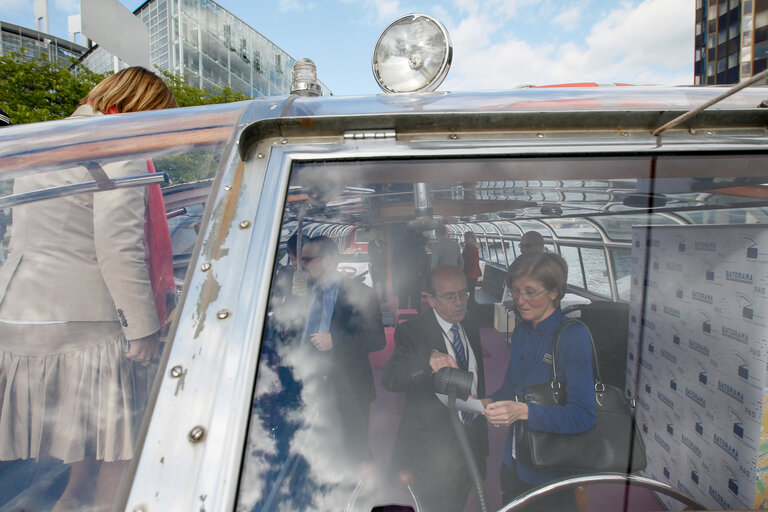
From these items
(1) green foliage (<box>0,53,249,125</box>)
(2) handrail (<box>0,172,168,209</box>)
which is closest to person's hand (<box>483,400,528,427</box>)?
(2) handrail (<box>0,172,168,209</box>)

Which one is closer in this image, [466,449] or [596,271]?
[466,449]

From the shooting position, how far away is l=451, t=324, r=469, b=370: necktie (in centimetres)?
107

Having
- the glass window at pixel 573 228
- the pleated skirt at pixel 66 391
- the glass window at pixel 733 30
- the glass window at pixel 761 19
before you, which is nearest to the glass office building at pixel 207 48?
the glass window at pixel 573 228

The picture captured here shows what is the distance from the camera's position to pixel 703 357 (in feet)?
5.14

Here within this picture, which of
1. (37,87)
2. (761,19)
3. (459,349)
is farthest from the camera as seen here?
→ (761,19)

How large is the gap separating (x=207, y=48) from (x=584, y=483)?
24801 mm

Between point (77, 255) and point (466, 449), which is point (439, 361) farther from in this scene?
point (77, 255)

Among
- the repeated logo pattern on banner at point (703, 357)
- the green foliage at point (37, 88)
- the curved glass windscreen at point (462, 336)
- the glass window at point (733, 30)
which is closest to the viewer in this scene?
the curved glass windscreen at point (462, 336)

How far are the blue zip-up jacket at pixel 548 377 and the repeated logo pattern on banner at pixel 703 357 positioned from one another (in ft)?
1.26

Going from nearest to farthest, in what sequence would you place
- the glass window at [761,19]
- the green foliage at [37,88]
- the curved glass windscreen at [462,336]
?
the curved glass windscreen at [462,336] → the green foliage at [37,88] → the glass window at [761,19]

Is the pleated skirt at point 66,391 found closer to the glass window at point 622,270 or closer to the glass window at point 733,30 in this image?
the glass window at point 622,270

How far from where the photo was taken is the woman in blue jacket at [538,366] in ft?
3.63

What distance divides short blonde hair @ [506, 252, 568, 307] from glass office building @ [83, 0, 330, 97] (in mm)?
19230

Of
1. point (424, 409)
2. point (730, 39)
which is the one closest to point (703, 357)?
point (424, 409)
